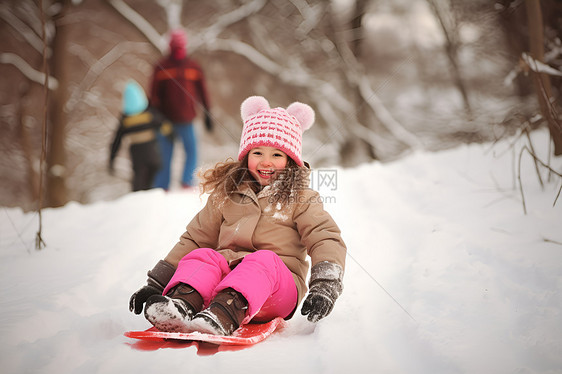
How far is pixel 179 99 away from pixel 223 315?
11.4 feet

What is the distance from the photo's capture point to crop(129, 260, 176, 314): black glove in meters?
1.55

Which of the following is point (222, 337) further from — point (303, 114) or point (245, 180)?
point (303, 114)

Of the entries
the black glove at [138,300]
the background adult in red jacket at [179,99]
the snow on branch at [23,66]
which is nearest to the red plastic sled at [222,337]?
the black glove at [138,300]

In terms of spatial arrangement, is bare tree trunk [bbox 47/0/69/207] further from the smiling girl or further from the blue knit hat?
the smiling girl

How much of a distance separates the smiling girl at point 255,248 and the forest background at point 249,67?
18.7 feet

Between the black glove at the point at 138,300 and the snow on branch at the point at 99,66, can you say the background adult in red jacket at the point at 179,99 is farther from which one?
the snow on branch at the point at 99,66

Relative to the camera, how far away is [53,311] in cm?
162

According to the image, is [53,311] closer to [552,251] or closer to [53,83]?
[552,251]

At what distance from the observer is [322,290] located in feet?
4.89

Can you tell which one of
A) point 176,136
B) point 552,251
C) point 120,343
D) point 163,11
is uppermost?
point 163,11

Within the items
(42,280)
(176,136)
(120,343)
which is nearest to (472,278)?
(120,343)

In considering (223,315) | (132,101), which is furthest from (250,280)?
(132,101)

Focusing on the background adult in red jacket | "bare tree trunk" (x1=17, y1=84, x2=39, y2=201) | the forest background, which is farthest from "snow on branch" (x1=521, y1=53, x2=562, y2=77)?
"bare tree trunk" (x1=17, y1=84, x2=39, y2=201)

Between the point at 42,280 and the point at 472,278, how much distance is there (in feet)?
6.09
